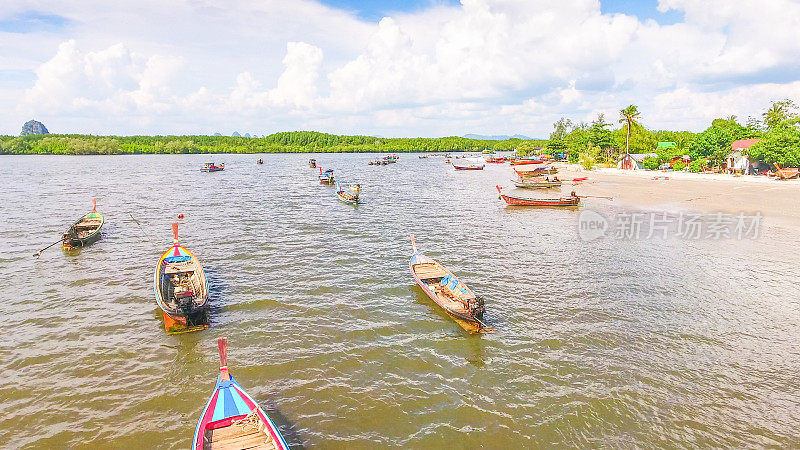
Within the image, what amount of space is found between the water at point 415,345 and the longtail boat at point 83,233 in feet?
2.94

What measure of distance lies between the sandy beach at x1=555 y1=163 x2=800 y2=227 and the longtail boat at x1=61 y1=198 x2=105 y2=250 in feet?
170

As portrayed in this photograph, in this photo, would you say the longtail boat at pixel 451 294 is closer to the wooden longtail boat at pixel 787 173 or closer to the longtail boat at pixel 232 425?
the longtail boat at pixel 232 425

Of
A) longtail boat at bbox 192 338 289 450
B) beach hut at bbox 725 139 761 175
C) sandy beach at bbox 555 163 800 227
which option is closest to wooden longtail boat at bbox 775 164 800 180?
sandy beach at bbox 555 163 800 227

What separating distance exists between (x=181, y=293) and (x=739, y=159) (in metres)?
84.2

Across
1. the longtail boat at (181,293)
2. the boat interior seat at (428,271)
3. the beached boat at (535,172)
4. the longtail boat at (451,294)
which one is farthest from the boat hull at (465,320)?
the beached boat at (535,172)

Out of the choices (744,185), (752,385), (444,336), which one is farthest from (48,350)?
(744,185)

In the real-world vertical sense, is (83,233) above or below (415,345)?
above

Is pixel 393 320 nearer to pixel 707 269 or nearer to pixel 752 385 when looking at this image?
pixel 752 385

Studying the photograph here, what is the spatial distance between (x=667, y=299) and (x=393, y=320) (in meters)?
13.8

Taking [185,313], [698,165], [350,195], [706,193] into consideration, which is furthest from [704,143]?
[185,313]

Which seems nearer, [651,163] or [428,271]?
[428,271]

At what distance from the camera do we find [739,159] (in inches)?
2758

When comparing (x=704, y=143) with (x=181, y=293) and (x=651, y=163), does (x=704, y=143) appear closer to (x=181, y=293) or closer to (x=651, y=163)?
(x=651, y=163)

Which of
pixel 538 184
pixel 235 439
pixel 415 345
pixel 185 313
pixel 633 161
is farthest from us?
pixel 633 161
